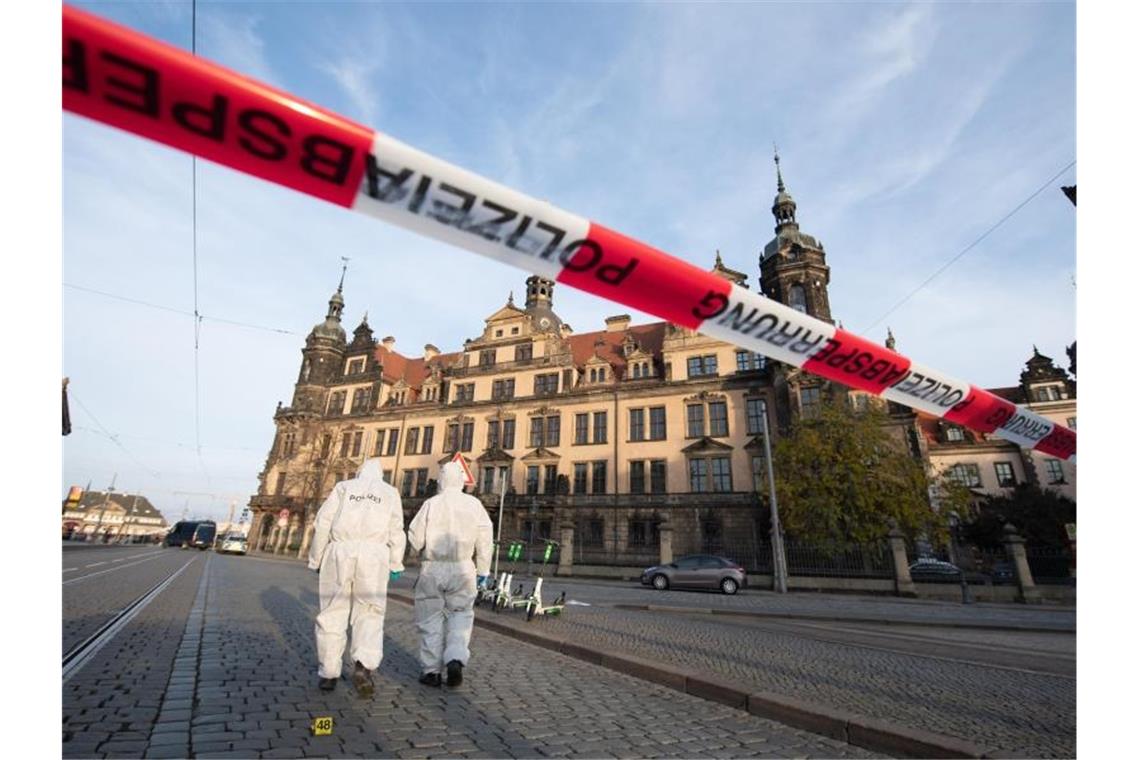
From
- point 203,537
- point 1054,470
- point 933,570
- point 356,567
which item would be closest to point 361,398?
point 203,537

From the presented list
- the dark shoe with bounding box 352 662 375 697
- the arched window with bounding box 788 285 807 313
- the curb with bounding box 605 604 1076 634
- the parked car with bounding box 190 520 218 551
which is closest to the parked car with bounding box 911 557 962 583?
the arched window with bounding box 788 285 807 313

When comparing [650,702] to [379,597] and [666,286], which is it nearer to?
[379,597]

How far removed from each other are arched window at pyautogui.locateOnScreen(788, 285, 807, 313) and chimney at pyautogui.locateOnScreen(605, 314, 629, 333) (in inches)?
464

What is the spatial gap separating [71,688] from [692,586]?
17.1 m

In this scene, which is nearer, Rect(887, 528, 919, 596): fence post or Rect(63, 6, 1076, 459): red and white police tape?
Rect(63, 6, 1076, 459): red and white police tape

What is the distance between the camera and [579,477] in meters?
31.0

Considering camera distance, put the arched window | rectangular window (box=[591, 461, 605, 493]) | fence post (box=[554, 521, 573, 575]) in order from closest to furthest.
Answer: fence post (box=[554, 521, 573, 575]) < the arched window < rectangular window (box=[591, 461, 605, 493])

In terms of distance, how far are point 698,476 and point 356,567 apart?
2584cm

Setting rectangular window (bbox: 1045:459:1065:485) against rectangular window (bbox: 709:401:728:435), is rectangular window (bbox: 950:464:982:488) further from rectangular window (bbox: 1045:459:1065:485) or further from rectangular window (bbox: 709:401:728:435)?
rectangular window (bbox: 709:401:728:435)

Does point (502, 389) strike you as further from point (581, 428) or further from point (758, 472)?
point (758, 472)

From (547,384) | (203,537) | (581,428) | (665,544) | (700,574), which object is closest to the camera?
(700,574)

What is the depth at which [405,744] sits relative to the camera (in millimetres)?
2980

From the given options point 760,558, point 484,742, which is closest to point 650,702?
point 484,742

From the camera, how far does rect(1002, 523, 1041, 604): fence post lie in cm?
1706
